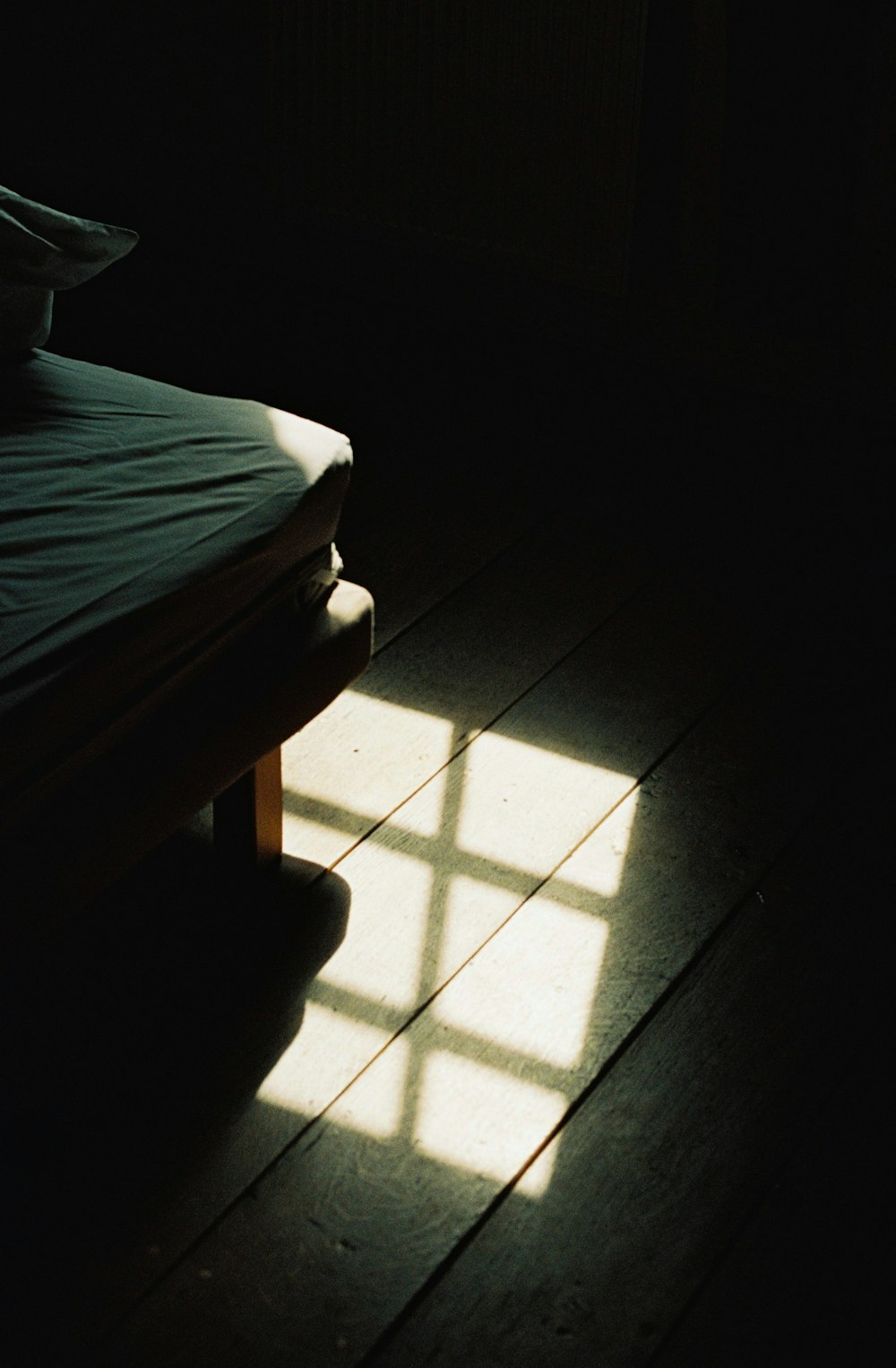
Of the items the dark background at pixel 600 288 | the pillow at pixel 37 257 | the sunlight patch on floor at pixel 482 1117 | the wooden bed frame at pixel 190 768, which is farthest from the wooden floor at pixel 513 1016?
the pillow at pixel 37 257

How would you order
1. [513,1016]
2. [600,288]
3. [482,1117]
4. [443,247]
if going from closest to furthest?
[482,1117], [513,1016], [600,288], [443,247]

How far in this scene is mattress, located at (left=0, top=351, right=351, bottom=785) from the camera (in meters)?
1.22

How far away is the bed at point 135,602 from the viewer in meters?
1.23

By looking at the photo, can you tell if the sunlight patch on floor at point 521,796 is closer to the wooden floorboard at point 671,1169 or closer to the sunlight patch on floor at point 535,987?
the sunlight patch on floor at point 535,987

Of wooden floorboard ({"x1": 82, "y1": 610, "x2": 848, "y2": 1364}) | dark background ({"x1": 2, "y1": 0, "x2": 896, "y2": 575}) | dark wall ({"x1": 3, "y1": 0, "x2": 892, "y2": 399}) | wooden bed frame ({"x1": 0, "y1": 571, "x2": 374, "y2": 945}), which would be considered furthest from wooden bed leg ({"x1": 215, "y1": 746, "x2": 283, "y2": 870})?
dark wall ({"x1": 3, "y1": 0, "x2": 892, "y2": 399})

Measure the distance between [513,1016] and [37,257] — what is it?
0.91m

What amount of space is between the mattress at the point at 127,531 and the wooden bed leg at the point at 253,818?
19 centimetres

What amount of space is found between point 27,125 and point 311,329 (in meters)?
1.05

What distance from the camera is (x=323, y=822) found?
1720 mm

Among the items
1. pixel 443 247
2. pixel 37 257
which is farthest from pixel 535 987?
pixel 443 247

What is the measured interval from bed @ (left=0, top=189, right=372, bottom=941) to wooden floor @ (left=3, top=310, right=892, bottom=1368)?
20 cm

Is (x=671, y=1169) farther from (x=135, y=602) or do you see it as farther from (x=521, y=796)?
(x=135, y=602)

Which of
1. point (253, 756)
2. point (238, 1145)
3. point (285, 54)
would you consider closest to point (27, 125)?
point (285, 54)

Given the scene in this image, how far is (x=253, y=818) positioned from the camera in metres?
1.57
